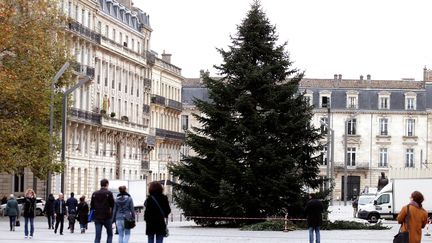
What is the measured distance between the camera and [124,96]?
116 meters

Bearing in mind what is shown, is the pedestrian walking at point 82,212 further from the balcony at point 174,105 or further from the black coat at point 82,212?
the balcony at point 174,105

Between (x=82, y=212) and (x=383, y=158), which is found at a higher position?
(x=383, y=158)

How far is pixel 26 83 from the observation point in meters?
65.1

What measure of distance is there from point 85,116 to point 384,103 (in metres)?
56.5

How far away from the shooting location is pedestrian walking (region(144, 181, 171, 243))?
85.0 ft

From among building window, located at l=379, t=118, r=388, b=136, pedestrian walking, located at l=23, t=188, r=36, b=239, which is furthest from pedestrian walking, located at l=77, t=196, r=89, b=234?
building window, located at l=379, t=118, r=388, b=136

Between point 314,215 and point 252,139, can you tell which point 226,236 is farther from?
point 252,139

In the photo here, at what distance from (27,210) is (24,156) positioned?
24526 millimetres

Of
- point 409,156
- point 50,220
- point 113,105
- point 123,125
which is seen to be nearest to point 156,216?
point 50,220

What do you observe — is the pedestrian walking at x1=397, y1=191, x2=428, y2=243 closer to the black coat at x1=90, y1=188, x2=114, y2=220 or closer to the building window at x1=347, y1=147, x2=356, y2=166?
the black coat at x1=90, y1=188, x2=114, y2=220

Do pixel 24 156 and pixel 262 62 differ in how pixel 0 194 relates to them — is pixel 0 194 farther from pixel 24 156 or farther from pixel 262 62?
pixel 262 62

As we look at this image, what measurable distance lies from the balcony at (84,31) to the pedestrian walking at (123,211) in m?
64.6

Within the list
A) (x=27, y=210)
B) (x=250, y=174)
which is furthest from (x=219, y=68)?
(x=27, y=210)

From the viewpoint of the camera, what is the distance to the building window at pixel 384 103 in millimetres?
147375
